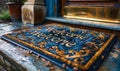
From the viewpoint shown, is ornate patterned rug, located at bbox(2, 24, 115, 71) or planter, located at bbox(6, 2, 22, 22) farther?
planter, located at bbox(6, 2, 22, 22)

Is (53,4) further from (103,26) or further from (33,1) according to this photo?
(103,26)

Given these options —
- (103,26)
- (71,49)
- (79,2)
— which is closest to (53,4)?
(79,2)

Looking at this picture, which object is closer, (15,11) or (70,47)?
(70,47)

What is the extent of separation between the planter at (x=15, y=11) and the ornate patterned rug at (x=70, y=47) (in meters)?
1.79

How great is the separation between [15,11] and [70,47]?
104 inches

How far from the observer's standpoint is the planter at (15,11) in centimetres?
351

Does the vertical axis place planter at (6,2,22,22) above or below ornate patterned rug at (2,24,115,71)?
above

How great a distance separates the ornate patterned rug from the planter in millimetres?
1793

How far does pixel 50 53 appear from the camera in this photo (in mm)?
1364

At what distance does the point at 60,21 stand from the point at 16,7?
5.08 feet

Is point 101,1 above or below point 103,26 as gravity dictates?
above

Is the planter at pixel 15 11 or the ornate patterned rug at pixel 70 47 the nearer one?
the ornate patterned rug at pixel 70 47

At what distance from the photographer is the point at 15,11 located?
3.57 metres

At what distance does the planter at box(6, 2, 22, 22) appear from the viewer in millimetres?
3514
